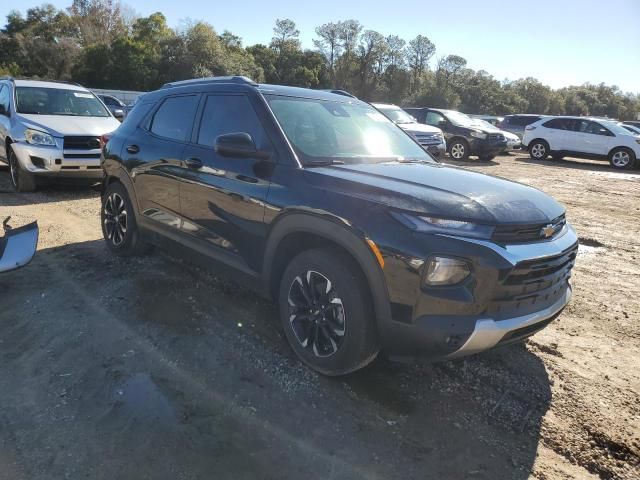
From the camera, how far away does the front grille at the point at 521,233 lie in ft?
8.80

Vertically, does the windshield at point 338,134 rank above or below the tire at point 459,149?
above

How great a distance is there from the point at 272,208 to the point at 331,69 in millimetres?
68434

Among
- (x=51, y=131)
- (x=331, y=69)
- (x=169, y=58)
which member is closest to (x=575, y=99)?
(x=331, y=69)

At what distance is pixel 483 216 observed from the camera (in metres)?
2.69

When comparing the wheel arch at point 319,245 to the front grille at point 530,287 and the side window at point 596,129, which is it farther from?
the side window at point 596,129

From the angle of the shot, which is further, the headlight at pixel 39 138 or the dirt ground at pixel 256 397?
the headlight at pixel 39 138

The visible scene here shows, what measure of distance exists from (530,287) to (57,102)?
907cm

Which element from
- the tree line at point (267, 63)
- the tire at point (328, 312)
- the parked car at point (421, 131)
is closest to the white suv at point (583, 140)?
the parked car at point (421, 131)

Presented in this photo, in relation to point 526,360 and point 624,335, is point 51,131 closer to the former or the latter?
point 526,360

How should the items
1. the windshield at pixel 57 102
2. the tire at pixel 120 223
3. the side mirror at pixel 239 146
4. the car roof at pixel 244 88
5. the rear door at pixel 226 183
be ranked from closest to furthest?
the side mirror at pixel 239 146 < the rear door at pixel 226 183 < the car roof at pixel 244 88 < the tire at pixel 120 223 < the windshield at pixel 57 102

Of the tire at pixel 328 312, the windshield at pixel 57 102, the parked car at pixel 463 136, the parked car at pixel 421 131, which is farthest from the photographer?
the parked car at pixel 463 136

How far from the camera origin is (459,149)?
667 inches

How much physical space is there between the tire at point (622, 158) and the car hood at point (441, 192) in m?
17.0

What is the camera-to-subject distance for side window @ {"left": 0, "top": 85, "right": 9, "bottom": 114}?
28.1 ft
